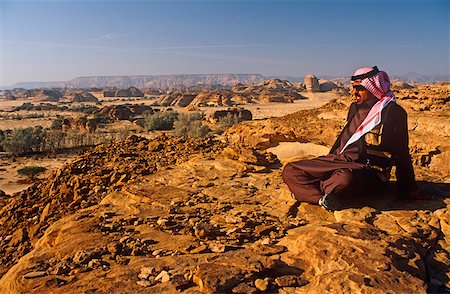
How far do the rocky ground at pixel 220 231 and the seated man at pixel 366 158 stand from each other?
159 mm

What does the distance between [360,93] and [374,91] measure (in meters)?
0.15

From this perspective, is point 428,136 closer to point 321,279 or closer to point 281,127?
point 281,127

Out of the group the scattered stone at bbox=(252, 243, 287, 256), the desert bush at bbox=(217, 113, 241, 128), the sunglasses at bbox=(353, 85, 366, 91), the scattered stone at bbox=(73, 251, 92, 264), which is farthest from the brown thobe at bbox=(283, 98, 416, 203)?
the desert bush at bbox=(217, 113, 241, 128)

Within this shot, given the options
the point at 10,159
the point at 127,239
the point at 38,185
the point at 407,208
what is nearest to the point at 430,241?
the point at 407,208

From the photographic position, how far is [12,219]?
4941 mm

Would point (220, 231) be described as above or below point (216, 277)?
below

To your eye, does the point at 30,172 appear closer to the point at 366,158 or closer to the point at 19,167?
the point at 19,167

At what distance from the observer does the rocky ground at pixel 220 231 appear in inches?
81.0

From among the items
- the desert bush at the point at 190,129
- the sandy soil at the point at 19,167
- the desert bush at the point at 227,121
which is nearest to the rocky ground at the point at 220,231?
the sandy soil at the point at 19,167

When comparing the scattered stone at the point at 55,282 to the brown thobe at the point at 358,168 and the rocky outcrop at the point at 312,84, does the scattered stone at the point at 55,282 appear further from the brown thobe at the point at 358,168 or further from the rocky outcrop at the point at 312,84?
the rocky outcrop at the point at 312,84

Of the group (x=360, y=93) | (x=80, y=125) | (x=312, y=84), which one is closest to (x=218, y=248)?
(x=360, y=93)

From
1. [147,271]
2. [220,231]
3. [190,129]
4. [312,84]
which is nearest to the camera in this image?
[147,271]

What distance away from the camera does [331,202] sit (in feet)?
10.5

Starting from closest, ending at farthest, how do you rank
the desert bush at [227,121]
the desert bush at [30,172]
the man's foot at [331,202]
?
the man's foot at [331,202]
the desert bush at [30,172]
the desert bush at [227,121]
